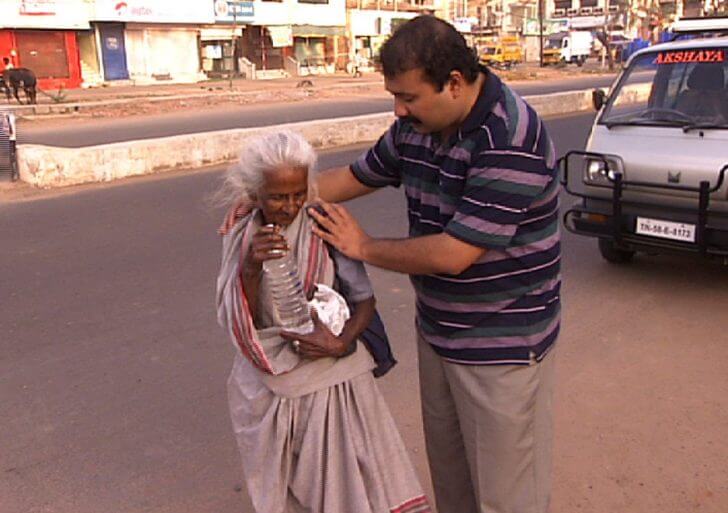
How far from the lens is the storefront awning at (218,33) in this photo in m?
39.3

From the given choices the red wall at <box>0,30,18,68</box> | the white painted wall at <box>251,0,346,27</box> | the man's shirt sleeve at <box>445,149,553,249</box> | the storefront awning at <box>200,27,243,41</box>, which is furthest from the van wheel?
the white painted wall at <box>251,0,346,27</box>

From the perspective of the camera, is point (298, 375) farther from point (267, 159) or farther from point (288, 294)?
point (267, 159)

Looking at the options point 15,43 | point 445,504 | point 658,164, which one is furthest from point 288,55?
point 445,504

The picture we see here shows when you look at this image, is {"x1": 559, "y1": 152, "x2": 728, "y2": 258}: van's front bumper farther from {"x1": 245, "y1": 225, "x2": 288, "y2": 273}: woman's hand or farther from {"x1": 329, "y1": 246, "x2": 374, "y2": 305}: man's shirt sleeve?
{"x1": 245, "y1": 225, "x2": 288, "y2": 273}: woman's hand

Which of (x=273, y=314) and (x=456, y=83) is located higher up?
(x=456, y=83)

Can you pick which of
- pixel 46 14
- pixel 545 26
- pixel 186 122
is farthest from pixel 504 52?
pixel 186 122

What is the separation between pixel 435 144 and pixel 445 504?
4.12 feet

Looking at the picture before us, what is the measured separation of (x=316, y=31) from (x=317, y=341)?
45384 millimetres

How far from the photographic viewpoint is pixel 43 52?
1291 inches

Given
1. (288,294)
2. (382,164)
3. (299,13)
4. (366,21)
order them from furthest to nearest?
(366,21) → (299,13) → (382,164) → (288,294)

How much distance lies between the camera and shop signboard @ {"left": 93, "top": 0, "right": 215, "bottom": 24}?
34094 millimetres

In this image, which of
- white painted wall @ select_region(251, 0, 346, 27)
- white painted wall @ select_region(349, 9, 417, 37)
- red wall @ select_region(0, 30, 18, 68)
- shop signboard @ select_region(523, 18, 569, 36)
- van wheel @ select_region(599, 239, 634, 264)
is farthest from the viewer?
shop signboard @ select_region(523, 18, 569, 36)

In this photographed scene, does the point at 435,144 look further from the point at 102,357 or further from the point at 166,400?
the point at 102,357

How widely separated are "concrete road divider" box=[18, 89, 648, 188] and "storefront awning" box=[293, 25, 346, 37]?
3191 centimetres
